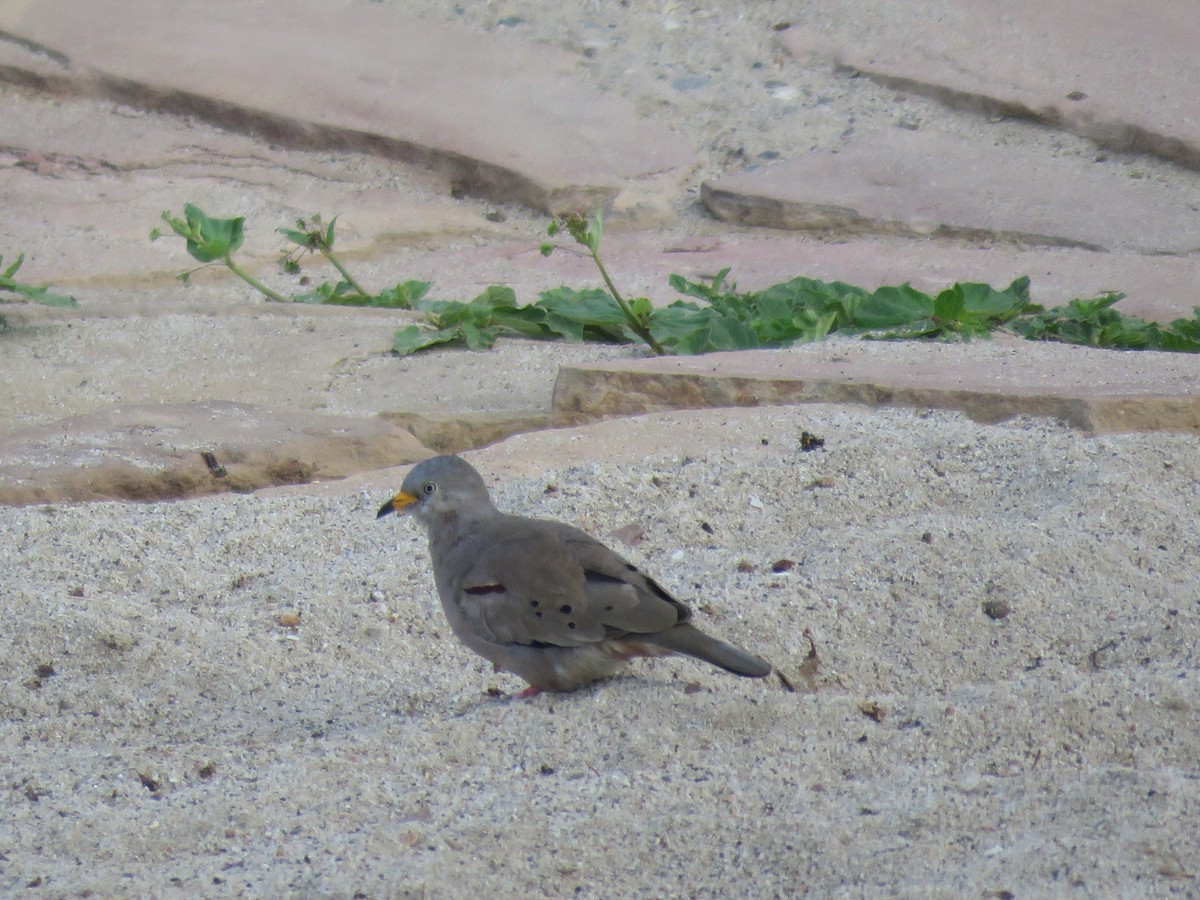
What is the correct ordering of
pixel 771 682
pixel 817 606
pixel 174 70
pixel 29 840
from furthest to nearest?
pixel 174 70 < pixel 817 606 < pixel 771 682 < pixel 29 840

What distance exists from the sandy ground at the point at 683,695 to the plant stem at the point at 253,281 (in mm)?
1746

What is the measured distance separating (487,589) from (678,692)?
0.43 meters

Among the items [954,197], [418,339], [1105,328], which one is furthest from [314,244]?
[1105,328]

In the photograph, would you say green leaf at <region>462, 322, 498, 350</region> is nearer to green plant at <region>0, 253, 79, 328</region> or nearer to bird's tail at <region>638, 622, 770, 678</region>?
green plant at <region>0, 253, 79, 328</region>

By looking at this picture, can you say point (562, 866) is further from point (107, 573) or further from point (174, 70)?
point (174, 70)

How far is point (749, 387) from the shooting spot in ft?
15.4

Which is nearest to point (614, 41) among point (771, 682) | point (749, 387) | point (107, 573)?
point (749, 387)

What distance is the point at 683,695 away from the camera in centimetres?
307

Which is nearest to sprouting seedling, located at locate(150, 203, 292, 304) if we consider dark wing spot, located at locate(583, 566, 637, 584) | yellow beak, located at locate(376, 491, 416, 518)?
yellow beak, located at locate(376, 491, 416, 518)

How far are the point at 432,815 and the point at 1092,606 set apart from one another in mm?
1517

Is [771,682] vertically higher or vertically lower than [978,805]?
lower

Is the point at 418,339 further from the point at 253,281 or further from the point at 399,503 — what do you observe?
A: the point at 399,503

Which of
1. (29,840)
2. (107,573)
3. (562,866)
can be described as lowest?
(107,573)

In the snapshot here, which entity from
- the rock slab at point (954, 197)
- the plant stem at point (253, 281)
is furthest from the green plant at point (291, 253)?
the rock slab at point (954, 197)
